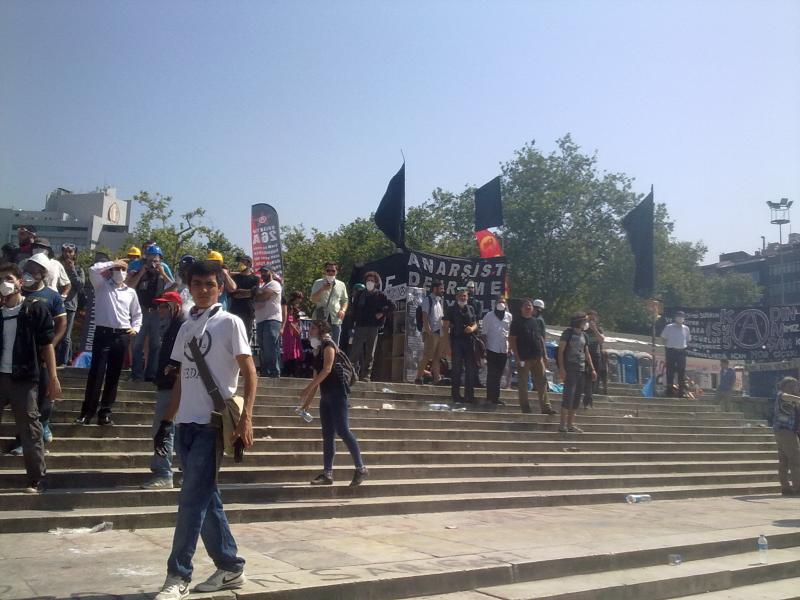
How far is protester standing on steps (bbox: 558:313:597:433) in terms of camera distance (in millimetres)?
12539

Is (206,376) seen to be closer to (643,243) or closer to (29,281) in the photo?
(29,281)

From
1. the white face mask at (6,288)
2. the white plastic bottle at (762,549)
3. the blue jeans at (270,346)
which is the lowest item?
the white plastic bottle at (762,549)

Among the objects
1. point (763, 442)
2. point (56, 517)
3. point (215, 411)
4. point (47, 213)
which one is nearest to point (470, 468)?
point (56, 517)

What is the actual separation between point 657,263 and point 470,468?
3387 centimetres

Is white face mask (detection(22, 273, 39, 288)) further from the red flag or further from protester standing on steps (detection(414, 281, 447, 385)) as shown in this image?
the red flag

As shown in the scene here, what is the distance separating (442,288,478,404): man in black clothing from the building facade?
108m

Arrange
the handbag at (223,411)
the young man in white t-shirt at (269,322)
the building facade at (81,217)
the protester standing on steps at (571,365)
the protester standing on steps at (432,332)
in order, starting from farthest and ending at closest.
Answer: the building facade at (81,217) → the protester standing on steps at (432,332) → the protester standing on steps at (571,365) → the young man in white t-shirt at (269,322) → the handbag at (223,411)

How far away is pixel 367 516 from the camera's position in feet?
26.2

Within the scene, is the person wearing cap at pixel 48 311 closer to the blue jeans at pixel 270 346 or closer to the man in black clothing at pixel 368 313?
Answer: the blue jeans at pixel 270 346

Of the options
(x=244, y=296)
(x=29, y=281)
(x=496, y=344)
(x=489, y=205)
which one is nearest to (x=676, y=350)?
(x=489, y=205)

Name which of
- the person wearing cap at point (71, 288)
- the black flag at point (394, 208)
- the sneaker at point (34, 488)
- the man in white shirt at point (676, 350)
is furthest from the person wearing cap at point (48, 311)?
the man in white shirt at point (676, 350)

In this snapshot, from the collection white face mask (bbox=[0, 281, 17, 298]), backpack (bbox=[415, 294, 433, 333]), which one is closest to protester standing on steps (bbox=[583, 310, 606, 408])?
backpack (bbox=[415, 294, 433, 333])

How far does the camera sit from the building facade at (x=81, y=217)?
114875mm

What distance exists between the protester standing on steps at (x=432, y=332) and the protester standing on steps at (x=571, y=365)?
8.42 ft
